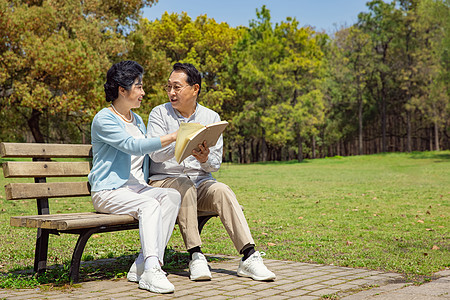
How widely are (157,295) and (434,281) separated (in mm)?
2259

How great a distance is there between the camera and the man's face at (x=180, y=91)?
15.2ft

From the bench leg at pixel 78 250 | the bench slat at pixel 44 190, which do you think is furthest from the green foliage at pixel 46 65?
the bench leg at pixel 78 250

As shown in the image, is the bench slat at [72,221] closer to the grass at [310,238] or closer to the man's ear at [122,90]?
the grass at [310,238]

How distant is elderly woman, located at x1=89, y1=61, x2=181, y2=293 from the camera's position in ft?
13.0

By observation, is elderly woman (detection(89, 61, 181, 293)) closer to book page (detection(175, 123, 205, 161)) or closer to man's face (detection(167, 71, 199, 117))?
book page (detection(175, 123, 205, 161))

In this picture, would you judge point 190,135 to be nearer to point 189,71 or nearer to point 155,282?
point 189,71

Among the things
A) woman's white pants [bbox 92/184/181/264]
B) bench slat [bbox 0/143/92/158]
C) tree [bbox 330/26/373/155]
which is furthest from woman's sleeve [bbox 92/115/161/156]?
tree [bbox 330/26/373/155]

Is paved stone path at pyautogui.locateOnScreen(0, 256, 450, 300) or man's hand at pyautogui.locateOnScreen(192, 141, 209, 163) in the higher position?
man's hand at pyautogui.locateOnScreen(192, 141, 209, 163)

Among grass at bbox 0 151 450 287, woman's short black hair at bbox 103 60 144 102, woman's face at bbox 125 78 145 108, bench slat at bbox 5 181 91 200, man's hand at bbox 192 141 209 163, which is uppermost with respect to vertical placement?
woman's short black hair at bbox 103 60 144 102

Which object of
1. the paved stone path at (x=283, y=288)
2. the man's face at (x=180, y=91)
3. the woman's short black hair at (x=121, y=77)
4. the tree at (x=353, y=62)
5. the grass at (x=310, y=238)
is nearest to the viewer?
the paved stone path at (x=283, y=288)

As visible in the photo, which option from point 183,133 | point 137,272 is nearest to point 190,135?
point 183,133

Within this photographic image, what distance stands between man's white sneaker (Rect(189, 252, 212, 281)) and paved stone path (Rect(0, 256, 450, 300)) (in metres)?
0.05

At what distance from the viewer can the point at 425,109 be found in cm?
4225

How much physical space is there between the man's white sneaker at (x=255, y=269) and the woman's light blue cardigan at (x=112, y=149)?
1.23 metres
